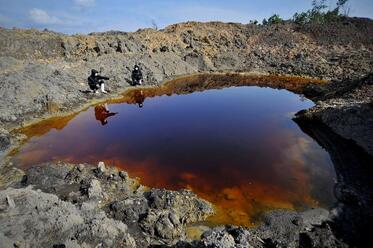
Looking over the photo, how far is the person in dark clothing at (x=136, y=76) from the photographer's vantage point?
80.7 ft

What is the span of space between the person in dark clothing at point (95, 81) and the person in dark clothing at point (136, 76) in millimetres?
3465

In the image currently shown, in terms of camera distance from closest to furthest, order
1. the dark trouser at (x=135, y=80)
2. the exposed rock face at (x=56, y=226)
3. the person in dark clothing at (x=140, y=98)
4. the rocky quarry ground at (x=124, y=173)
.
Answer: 1. the exposed rock face at (x=56, y=226)
2. the rocky quarry ground at (x=124, y=173)
3. the person in dark clothing at (x=140, y=98)
4. the dark trouser at (x=135, y=80)

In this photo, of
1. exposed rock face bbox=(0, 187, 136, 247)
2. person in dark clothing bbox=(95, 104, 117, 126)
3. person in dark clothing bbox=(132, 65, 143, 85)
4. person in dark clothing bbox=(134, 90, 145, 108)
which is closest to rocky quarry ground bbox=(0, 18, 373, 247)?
exposed rock face bbox=(0, 187, 136, 247)

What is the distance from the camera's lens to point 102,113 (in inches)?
730

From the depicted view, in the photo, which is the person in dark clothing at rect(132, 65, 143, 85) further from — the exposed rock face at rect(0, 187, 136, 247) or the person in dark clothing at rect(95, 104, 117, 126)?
the exposed rock face at rect(0, 187, 136, 247)

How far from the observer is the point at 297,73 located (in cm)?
2983

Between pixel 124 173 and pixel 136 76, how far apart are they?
1531 centimetres

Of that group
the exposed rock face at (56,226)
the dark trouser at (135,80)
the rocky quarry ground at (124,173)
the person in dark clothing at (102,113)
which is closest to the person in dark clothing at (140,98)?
the dark trouser at (135,80)

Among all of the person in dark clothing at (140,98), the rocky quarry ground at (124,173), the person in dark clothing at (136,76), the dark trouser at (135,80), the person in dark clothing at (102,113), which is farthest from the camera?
the dark trouser at (135,80)

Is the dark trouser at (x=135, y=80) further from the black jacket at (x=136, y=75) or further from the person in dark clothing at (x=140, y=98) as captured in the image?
the person in dark clothing at (x=140, y=98)

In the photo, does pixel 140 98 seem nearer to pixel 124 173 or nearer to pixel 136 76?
pixel 136 76

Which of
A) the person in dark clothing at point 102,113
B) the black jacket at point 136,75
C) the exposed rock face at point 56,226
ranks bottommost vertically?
the exposed rock face at point 56,226

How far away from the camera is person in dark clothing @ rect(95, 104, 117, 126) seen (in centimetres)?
1745

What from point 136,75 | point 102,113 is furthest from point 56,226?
point 136,75
